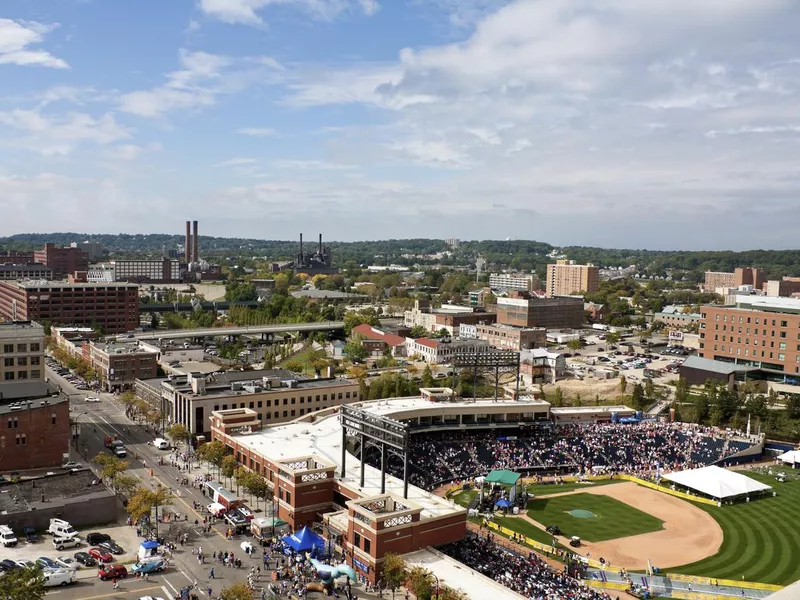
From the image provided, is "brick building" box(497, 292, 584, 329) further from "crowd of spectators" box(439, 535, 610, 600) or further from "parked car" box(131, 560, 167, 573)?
"parked car" box(131, 560, 167, 573)

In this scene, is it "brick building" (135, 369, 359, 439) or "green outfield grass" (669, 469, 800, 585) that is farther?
"brick building" (135, 369, 359, 439)

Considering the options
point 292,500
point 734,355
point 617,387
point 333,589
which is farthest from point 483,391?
point 333,589

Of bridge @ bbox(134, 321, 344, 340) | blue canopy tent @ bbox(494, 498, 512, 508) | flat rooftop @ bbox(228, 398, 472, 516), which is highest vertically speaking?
bridge @ bbox(134, 321, 344, 340)

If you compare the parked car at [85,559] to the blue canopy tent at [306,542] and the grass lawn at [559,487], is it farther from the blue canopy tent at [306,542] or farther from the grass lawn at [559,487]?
the grass lawn at [559,487]

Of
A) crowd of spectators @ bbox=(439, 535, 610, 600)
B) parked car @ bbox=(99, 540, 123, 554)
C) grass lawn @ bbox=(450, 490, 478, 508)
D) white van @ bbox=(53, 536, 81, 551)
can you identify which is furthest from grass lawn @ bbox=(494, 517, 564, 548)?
white van @ bbox=(53, 536, 81, 551)

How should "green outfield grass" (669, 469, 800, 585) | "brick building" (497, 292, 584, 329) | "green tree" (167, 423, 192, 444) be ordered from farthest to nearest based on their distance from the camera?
1. "brick building" (497, 292, 584, 329)
2. "green tree" (167, 423, 192, 444)
3. "green outfield grass" (669, 469, 800, 585)

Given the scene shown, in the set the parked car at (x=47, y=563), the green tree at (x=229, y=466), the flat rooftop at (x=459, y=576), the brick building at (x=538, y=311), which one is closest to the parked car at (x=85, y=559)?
the parked car at (x=47, y=563)
